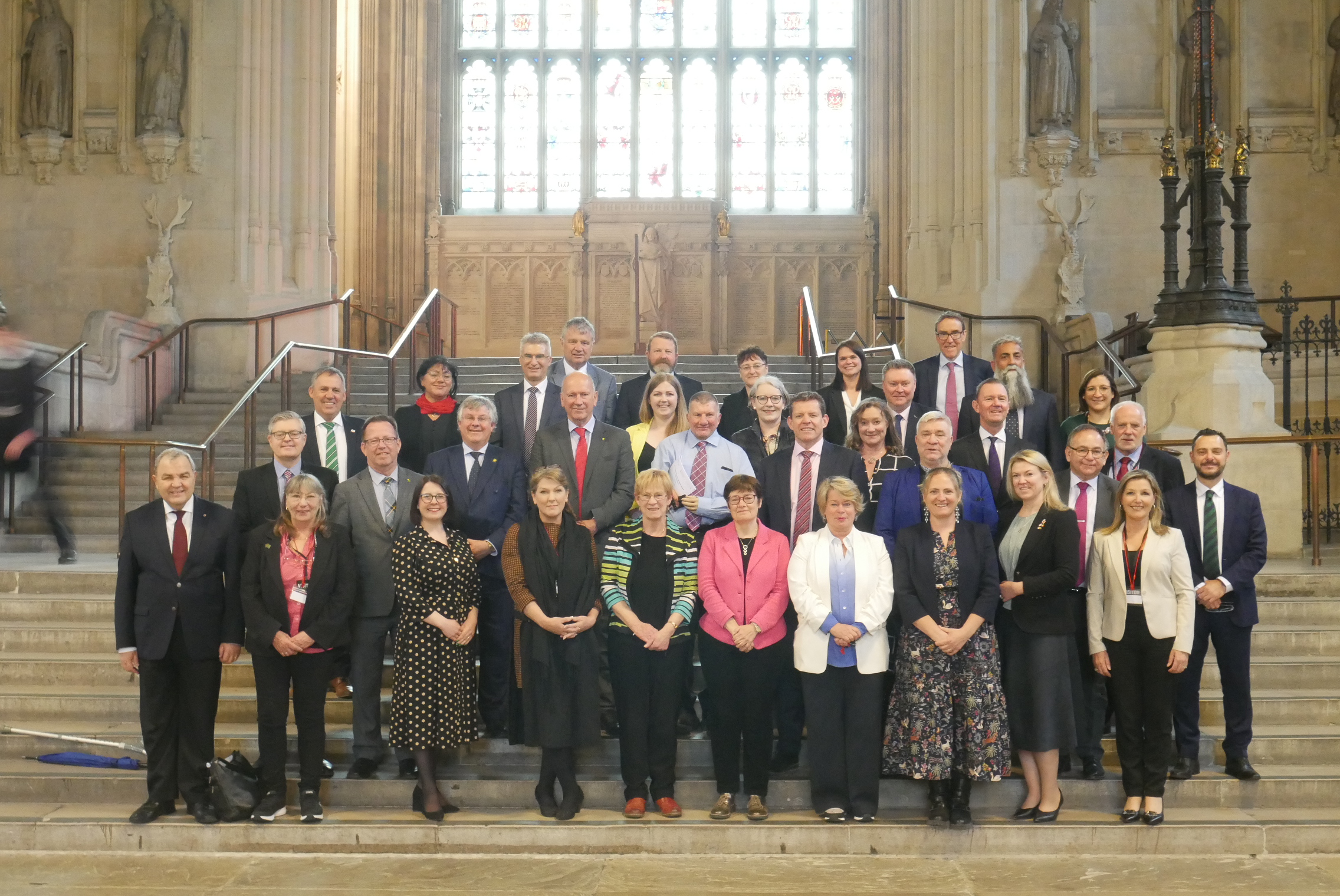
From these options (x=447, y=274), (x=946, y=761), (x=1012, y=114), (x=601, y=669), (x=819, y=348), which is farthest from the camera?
(x=447, y=274)

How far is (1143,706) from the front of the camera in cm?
612

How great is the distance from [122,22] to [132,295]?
3028 mm

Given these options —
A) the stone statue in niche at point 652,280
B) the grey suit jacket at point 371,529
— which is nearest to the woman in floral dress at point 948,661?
the grey suit jacket at point 371,529

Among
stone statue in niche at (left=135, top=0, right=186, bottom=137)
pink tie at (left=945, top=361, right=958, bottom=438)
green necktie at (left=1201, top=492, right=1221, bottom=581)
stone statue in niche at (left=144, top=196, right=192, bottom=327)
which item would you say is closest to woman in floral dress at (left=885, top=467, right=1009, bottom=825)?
green necktie at (left=1201, top=492, right=1221, bottom=581)

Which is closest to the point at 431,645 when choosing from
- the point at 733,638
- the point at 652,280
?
the point at 733,638

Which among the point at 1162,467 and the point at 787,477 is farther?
the point at 1162,467

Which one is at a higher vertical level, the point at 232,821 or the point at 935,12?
the point at 935,12

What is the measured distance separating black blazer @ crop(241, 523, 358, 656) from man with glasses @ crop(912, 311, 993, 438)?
3.57 metres

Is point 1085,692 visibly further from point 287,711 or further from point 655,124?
point 655,124

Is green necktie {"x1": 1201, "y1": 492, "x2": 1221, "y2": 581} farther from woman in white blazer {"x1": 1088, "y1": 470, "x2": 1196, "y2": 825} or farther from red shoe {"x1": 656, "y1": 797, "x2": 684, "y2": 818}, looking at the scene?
red shoe {"x1": 656, "y1": 797, "x2": 684, "y2": 818}

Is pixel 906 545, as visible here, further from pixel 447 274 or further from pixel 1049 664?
pixel 447 274

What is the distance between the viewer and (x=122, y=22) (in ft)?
50.1

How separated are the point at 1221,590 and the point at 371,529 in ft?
12.9

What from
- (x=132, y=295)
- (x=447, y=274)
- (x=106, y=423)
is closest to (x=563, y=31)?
(x=447, y=274)
